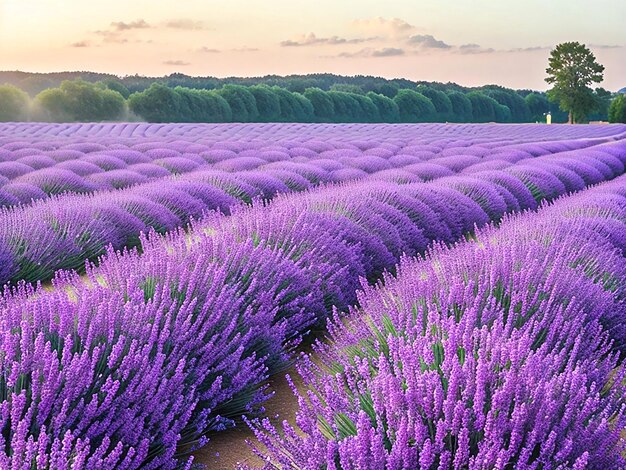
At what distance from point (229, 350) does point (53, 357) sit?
3.21 feet

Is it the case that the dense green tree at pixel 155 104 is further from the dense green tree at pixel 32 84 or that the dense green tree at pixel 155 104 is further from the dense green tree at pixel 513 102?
the dense green tree at pixel 513 102

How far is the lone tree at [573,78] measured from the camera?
51.9 metres

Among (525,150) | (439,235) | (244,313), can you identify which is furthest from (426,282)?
(525,150)

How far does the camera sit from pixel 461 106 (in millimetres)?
61719

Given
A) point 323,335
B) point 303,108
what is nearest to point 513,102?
point 303,108

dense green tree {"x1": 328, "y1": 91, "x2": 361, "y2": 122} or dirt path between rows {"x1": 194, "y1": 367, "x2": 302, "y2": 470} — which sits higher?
dense green tree {"x1": 328, "y1": 91, "x2": 361, "y2": 122}

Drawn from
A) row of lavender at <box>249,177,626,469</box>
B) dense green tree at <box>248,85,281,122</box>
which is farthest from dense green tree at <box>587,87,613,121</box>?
row of lavender at <box>249,177,626,469</box>

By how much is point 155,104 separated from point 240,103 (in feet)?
21.2

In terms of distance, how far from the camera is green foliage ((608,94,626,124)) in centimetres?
5522

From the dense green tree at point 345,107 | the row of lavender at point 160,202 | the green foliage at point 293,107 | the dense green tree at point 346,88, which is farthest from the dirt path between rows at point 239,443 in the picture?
the dense green tree at point 346,88

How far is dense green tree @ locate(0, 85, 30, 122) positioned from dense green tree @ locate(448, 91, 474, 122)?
1397 inches

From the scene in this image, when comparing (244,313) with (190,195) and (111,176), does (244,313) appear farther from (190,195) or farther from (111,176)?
(111,176)

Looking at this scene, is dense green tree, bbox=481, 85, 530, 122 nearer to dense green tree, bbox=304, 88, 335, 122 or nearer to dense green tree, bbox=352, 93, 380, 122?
dense green tree, bbox=352, 93, 380, 122

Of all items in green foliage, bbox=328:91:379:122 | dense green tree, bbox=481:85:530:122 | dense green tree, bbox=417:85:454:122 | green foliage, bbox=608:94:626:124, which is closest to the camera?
green foliage, bbox=328:91:379:122
